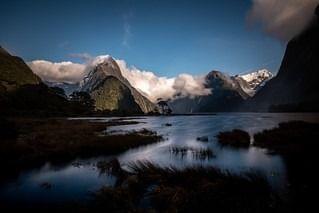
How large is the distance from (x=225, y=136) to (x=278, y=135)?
10.7 meters

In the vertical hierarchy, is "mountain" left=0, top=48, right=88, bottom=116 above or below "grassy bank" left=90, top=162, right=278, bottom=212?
above

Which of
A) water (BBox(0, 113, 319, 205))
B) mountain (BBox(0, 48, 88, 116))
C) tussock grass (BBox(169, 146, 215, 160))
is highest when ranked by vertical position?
mountain (BBox(0, 48, 88, 116))

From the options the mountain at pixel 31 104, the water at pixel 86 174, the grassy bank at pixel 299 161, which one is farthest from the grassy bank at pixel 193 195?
the mountain at pixel 31 104

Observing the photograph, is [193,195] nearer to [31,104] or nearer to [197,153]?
[197,153]

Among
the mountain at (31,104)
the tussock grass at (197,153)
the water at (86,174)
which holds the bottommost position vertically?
the water at (86,174)

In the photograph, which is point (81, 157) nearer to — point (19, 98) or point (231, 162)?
point (231, 162)

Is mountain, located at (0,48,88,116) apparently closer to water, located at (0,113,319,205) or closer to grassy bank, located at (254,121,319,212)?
water, located at (0,113,319,205)

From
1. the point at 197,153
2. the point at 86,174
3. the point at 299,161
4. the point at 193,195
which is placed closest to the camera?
the point at 193,195

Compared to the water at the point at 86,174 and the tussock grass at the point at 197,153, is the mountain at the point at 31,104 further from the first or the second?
the tussock grass at the point at 197,153

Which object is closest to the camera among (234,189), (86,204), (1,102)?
(86,204)

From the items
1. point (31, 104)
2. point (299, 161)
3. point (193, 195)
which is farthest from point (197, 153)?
point (31, 104)

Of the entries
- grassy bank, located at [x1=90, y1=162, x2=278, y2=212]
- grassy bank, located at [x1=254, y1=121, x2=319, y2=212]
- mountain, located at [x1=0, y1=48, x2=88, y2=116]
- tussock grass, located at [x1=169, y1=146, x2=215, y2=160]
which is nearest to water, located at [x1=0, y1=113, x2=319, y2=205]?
tussock grass, located at [x1=169, y1=146, x2=215, y2=160]

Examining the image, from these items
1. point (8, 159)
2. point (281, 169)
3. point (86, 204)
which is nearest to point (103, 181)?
point (86, 204)

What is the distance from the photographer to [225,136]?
5231 centimetres
